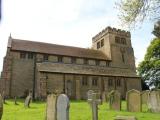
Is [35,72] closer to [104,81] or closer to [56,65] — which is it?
[56,65]

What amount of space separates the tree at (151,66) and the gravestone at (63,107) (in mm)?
33408

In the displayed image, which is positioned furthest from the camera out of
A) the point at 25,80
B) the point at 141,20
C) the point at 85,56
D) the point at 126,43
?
the point at 126,43

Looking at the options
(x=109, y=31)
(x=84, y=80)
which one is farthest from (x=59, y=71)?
(x=109, y=31)

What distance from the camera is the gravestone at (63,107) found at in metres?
8.31

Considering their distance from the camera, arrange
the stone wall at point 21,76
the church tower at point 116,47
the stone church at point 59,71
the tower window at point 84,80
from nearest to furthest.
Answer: the stone church at point 59,71, the stone wall at point 21,76, the tower window at point 84,80, the church tower at point 116,47

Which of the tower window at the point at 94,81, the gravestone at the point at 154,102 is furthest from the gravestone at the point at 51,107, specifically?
the tower window at the point at 94,81

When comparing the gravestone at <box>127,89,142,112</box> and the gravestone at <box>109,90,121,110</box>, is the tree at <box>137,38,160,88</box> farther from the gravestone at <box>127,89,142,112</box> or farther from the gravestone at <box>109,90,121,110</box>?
the gravestone at <box>127,89,142,112</box>

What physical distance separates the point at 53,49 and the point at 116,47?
1204 cm

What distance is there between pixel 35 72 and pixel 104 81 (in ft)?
32.5

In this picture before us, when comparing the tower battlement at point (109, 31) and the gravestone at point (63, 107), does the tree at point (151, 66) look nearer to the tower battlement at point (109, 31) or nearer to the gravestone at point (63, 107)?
the tower battlement at point (109, 31)

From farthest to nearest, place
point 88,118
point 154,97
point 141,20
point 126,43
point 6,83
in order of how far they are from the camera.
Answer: point 126,43 → point 6,83 → point 154,97 → point 141,20 → point 88,118

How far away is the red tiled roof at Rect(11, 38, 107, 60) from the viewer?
3353 cm

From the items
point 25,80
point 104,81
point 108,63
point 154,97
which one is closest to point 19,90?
point 25,80

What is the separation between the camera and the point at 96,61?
38.2 meters
